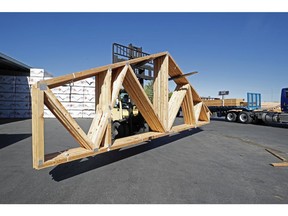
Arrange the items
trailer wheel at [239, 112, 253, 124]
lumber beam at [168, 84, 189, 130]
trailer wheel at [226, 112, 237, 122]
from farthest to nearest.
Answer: trailer wheel at [226, 112, 237, 122]
trailer wheel at [239, 112, 253, 124]
lumber beam at [168, 84, 189, 130]

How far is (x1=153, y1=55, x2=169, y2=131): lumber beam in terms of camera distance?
18.0 feet

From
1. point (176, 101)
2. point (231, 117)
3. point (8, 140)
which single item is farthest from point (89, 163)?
point (231, 117)

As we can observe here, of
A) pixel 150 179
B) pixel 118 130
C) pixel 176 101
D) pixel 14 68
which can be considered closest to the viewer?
pixel 150 179

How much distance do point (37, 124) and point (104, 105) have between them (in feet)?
4.62

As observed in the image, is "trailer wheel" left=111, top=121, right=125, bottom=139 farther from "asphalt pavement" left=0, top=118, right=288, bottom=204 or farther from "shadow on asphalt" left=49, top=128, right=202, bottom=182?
"asphalt pavement" left=0, top=118, right=288, bottom=204

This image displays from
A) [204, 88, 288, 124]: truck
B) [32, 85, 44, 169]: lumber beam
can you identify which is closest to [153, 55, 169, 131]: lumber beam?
[32, 85, 44, 169]: lumber beam

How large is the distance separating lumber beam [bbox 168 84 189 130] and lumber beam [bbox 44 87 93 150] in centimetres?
308

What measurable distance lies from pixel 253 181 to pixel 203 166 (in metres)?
1.21

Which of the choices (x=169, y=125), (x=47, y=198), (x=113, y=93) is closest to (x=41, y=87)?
(x=113, y=93)

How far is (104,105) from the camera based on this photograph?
3.88 m

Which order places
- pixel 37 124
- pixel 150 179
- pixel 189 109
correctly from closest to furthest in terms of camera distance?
pixel 37 124
pixel 150 179
pixel 189 109

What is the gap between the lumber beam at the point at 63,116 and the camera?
296cm

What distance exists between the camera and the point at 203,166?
4.68m

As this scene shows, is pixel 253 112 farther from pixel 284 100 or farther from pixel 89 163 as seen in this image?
pixel 89 163
